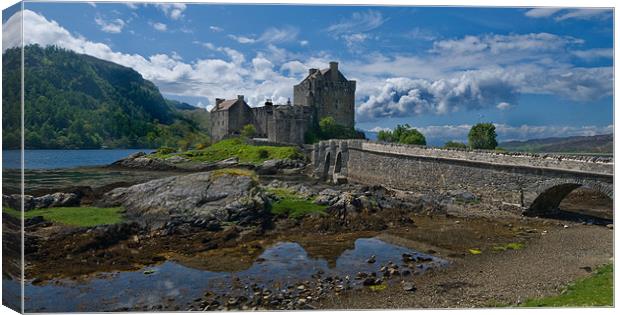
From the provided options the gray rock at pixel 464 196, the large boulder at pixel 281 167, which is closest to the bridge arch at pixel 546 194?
the gray rock at pixel 464 196

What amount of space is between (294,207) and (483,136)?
2346 cm

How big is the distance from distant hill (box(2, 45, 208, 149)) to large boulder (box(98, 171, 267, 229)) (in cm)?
396

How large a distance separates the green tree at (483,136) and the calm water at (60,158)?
29.0 metres

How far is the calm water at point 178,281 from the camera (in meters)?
11.3

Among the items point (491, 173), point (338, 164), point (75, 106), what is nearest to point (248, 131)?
point (338, 164)

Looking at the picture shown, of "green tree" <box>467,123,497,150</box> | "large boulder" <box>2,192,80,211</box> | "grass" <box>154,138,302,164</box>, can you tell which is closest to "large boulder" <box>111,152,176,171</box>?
"grass" <box>154,138,302,164</box>

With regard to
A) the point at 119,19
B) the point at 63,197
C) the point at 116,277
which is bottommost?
the point at 116,277

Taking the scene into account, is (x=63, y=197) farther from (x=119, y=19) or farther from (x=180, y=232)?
(x=119, y=19)

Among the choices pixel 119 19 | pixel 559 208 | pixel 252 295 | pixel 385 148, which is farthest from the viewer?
pixel 385 148

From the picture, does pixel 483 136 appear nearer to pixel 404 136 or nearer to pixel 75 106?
pixel 404 136

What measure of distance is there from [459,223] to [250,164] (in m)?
25.5

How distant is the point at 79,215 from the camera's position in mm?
18250

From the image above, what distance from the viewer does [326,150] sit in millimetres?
41156

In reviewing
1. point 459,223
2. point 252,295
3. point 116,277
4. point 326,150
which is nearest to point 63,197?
point 116,277
